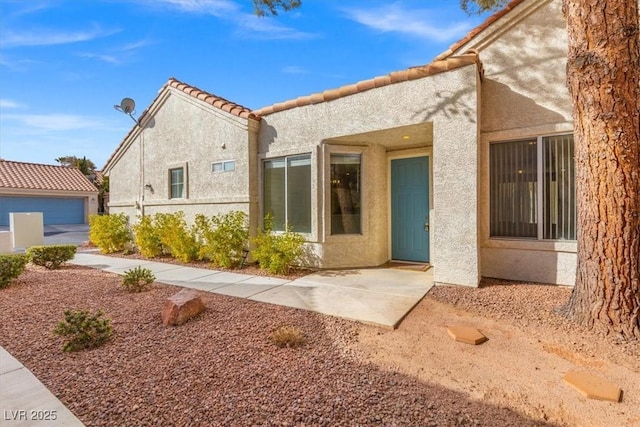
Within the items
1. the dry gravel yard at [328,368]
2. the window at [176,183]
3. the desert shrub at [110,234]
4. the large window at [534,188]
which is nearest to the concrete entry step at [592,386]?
the dry gravel yard at [328,368]

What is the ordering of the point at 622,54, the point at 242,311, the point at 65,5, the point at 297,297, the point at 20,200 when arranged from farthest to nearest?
the point at 20,200 → the point at 65,5 → the point at 297,297 → the point at 242,311 → the point at 622,54

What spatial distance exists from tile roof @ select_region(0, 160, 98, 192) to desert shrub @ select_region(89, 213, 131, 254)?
764 inches

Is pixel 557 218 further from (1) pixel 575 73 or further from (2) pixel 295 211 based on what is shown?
(2) pixel 295 211

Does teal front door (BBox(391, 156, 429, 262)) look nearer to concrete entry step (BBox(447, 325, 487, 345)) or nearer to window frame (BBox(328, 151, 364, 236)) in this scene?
window frame (BBox(328, 151, 364, 236))

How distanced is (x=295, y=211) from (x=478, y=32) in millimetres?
6164

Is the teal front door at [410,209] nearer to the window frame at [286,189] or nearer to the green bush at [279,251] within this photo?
the window frame at [286,189]

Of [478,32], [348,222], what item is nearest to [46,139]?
[348,222]

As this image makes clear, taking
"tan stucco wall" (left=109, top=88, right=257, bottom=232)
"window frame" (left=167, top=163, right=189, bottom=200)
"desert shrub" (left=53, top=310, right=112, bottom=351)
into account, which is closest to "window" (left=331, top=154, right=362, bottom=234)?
"tan stucco wall" (left=109, top=88, right=257, bottom=232)

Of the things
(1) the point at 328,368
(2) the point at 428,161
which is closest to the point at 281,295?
(1) the point at 328,368

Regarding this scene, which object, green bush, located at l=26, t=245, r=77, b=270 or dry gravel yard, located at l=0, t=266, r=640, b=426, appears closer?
dry gravel yard, located at l=0, t=266, r=640, b=426

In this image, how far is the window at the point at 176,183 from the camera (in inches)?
417

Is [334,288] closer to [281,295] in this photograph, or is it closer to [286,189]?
[281,295]

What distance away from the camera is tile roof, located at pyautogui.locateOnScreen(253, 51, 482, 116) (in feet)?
19.5

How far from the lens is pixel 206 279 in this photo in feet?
23.6
